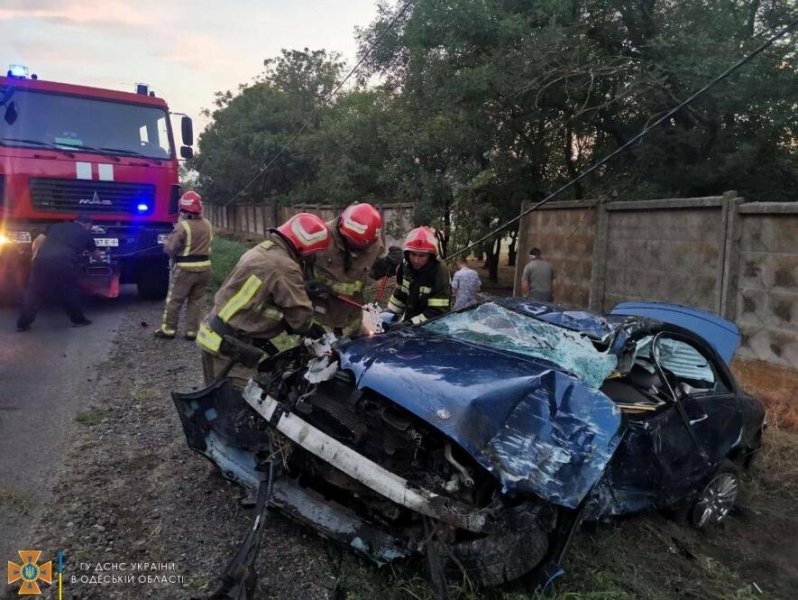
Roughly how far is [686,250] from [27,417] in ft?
21.0

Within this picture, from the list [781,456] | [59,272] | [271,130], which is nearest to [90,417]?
[59,272]

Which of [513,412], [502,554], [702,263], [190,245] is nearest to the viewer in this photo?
[502,554]

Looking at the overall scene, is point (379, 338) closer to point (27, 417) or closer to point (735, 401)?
point (735, 401)

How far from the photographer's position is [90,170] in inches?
306

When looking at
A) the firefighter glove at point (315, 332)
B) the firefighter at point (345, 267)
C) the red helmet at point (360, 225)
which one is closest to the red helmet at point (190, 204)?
the firefighter at point (345, 267)

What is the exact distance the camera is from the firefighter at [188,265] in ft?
23.1

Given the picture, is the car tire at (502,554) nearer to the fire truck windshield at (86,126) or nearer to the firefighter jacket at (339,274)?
the firefighter jacket at (339,274)

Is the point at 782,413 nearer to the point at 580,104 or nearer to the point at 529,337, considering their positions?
the point at 529,337

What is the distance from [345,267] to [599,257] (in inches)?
163

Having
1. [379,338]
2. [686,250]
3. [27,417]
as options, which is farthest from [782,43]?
[27,417]

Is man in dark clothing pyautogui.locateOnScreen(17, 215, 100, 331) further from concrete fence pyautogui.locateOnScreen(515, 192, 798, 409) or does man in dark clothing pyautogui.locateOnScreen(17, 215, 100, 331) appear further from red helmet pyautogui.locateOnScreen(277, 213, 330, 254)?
concrete fence pyautogui.locateOnScreen(515, 192, 798, 409)

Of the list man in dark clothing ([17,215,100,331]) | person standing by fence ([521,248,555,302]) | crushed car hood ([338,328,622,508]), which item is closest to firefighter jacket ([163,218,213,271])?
man in dark clothing ([17,215,100,331])

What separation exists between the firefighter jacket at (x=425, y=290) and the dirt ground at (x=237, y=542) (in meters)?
2.08

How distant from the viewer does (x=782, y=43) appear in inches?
283
